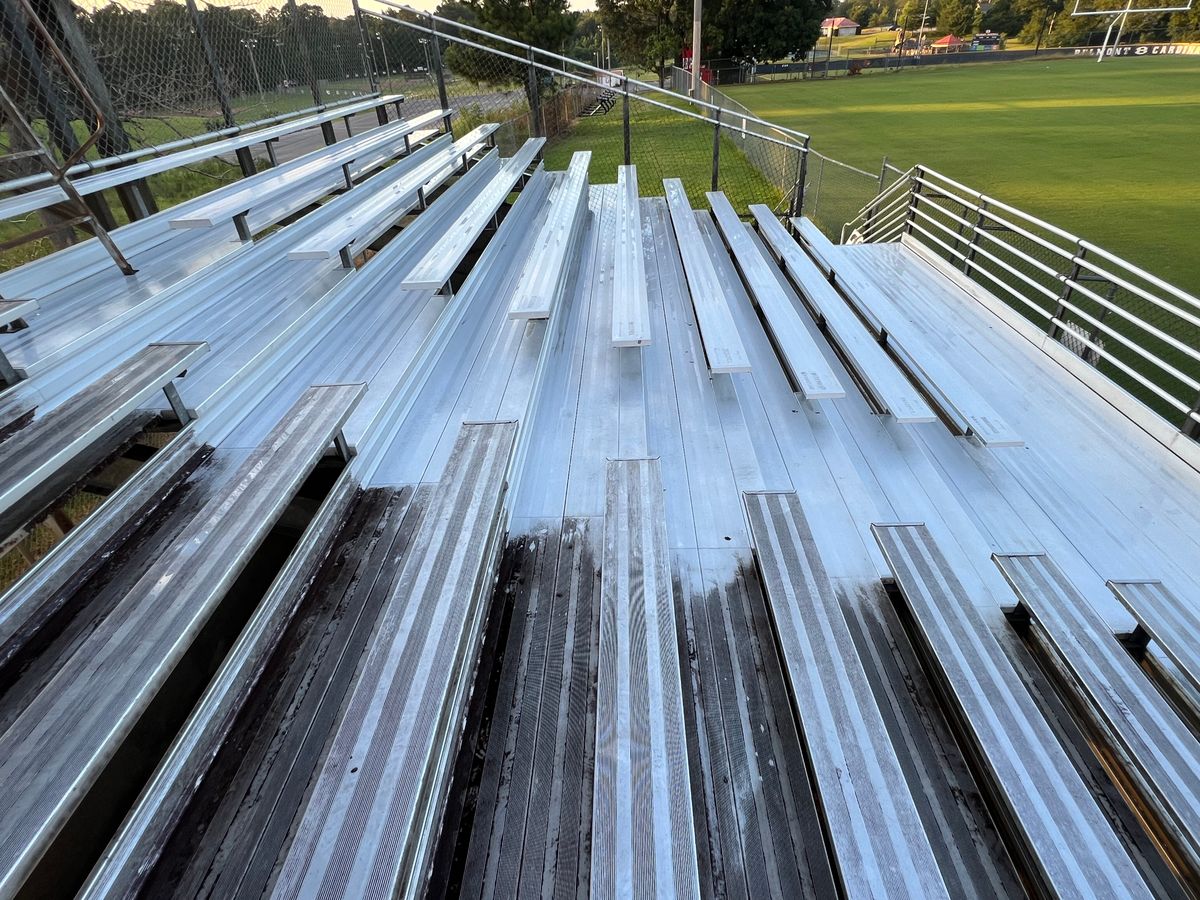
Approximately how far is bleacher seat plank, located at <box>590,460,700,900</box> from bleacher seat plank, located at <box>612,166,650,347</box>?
114 cm

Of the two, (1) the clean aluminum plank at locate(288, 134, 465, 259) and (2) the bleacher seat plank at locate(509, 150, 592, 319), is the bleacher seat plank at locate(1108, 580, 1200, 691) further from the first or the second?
(1) the clean aluminum plank at locate(288, 134, 465, 259)

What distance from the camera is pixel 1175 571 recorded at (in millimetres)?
1947

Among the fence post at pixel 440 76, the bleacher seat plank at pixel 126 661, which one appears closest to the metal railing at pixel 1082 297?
the bleacher seat plank at pixel 126 661

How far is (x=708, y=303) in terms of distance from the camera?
3117mm

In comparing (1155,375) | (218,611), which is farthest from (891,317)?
(218,611)

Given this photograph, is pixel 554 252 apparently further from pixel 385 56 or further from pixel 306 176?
pixel 385 56

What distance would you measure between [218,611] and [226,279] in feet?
5.65

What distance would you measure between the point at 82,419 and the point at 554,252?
7.69ft

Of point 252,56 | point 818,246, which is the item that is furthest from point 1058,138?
point 252,56

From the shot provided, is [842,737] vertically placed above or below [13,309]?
below

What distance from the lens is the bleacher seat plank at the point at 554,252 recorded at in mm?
2690

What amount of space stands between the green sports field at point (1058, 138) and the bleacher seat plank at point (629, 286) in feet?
18.0

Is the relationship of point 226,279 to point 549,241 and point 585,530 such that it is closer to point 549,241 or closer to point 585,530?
point 549,241

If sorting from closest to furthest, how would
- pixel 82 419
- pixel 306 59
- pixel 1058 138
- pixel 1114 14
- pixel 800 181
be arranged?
pixel 82 419 → pixel 306 59 → pixel 800 181 → pixel 1058 138 → pixel 1114 14
